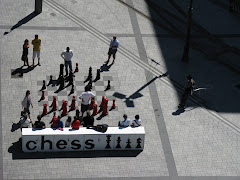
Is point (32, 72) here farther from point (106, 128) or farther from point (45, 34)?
point (106, 128)

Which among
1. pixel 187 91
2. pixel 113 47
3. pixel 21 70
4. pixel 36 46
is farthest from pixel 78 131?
pixel 113 47

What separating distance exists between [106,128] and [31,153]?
361 centimetres

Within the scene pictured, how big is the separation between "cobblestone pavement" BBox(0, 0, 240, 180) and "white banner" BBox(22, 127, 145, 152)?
1.20ft

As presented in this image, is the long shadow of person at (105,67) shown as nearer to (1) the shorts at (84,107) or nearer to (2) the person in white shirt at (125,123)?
(1) the shorts at (84,107)

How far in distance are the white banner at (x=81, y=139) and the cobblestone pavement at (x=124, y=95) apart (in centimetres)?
37

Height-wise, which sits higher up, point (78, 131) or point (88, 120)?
point (88, 120)

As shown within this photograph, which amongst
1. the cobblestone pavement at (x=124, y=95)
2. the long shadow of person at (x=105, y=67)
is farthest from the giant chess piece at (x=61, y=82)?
the long shadow of person at (x=105, y=67)

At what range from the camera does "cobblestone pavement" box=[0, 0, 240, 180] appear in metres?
28.5

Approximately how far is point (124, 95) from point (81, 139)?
518 centimetres

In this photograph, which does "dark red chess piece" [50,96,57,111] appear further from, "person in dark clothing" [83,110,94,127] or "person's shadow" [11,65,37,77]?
"person's shadow" [11,65,37,77]

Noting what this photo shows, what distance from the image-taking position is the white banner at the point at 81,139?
28375 millimetres

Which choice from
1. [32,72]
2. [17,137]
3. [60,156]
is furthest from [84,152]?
[32,72]

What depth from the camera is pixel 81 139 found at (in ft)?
94.3

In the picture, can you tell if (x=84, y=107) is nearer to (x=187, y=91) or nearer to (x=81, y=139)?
(x=81, y=139)
